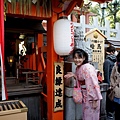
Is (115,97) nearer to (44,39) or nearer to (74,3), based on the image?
(74,3)

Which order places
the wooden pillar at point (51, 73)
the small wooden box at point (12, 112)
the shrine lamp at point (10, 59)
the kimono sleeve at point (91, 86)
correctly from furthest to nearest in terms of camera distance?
1. the shrine lamp at point (10, 59)
2. the wooden pillar at point (51, 73)
3. the kimono sleeve at point (91, 86)
4. the small wooden box at point (12, 112)

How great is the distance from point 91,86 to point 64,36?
129 centimetres

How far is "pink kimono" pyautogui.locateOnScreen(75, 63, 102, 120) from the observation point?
3.71 metres

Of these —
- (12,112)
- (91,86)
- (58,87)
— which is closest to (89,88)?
(91,86)

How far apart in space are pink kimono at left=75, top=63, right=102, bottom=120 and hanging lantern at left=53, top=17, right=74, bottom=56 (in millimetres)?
565

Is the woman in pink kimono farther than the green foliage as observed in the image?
No

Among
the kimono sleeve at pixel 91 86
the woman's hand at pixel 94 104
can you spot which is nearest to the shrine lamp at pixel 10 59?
the kimono sleeve at pixel 91 86

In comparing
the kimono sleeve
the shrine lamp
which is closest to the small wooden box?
the kimono sleeve

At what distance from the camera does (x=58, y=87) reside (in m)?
4.57

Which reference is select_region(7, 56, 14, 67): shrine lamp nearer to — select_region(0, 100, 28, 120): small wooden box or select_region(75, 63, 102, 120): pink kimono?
select_region(75, 63, 102, 120): pink kimono

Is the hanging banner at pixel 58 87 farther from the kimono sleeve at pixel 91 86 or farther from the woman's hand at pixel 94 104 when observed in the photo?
the woman's hand at pixel 94 104

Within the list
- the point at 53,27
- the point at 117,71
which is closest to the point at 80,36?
the point at 53,27

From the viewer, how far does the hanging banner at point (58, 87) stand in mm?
4531

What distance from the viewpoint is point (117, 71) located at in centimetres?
382
